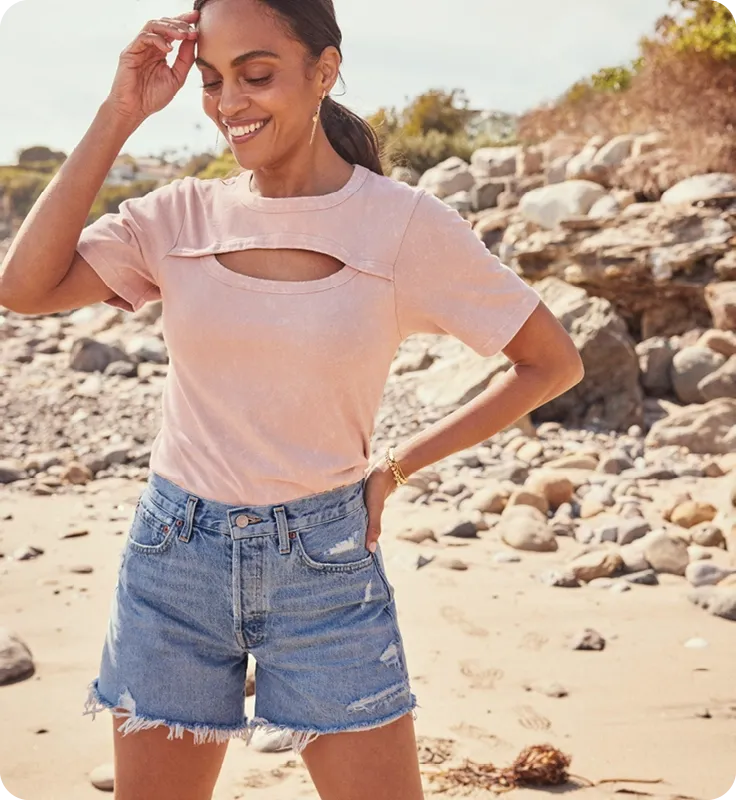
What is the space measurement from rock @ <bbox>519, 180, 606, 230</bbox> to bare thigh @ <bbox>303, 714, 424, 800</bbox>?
1239 cm

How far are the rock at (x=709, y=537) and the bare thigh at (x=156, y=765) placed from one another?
4.69 m

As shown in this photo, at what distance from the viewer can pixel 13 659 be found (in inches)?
185

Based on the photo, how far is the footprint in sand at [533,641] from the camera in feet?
16.4

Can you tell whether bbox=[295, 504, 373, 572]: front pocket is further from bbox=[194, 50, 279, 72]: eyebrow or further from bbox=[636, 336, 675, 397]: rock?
bbox=[636, 336, 675, 397]: rock

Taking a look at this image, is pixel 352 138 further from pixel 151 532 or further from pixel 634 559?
pixel 634 559

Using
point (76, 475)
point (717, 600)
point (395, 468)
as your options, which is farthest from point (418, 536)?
point (395, 468)

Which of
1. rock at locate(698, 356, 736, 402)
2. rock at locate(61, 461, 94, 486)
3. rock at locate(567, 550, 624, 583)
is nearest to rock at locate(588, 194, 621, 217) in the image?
rock at locate(698, 356, 736, 402)

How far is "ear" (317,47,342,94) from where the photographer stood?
2.45 meters

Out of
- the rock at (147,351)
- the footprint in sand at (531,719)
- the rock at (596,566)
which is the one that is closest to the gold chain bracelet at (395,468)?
the footprint in sand at (531,719)

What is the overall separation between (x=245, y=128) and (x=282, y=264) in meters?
0.32

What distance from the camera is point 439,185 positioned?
63.0ft

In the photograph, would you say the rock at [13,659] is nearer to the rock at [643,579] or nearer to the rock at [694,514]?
the rock at [643,579]

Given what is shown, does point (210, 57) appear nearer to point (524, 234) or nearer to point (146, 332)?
point (524, 234)

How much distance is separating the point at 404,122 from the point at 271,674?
2200 cm
